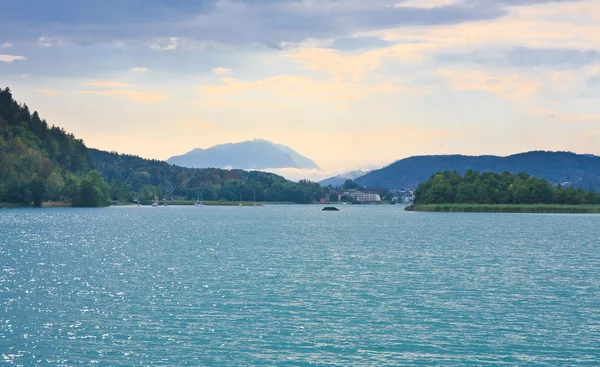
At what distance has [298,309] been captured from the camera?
5031 centimetres

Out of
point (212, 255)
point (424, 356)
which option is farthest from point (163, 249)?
point (424, 356)

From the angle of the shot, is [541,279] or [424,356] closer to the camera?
[424,356]

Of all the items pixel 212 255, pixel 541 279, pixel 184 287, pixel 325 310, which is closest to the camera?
pixel 325 310

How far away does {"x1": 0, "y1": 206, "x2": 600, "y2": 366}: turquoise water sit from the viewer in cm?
3778

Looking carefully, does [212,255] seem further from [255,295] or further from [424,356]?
[424,356]

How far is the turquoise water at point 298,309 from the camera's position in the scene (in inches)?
1487

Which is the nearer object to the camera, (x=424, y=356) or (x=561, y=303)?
(x=424, y=356)

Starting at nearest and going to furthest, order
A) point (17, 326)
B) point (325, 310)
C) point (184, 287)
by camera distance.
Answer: point (17, 326) → point (325, 310) → point (184, 287)

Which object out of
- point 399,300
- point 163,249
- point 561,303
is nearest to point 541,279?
point 561,303

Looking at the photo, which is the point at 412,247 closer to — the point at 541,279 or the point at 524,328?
the point at 541,279

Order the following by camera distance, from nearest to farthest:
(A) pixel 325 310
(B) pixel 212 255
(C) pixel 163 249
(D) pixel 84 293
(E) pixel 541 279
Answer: (A) pixel 325 310 < (D) pixel 84 293 < (E) pixel 541 279 < (B) pixel 212 255 < (C) pixel 163 249

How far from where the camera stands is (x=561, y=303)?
53.6 meters

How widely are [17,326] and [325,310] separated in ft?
65.3

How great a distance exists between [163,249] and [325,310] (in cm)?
5723
